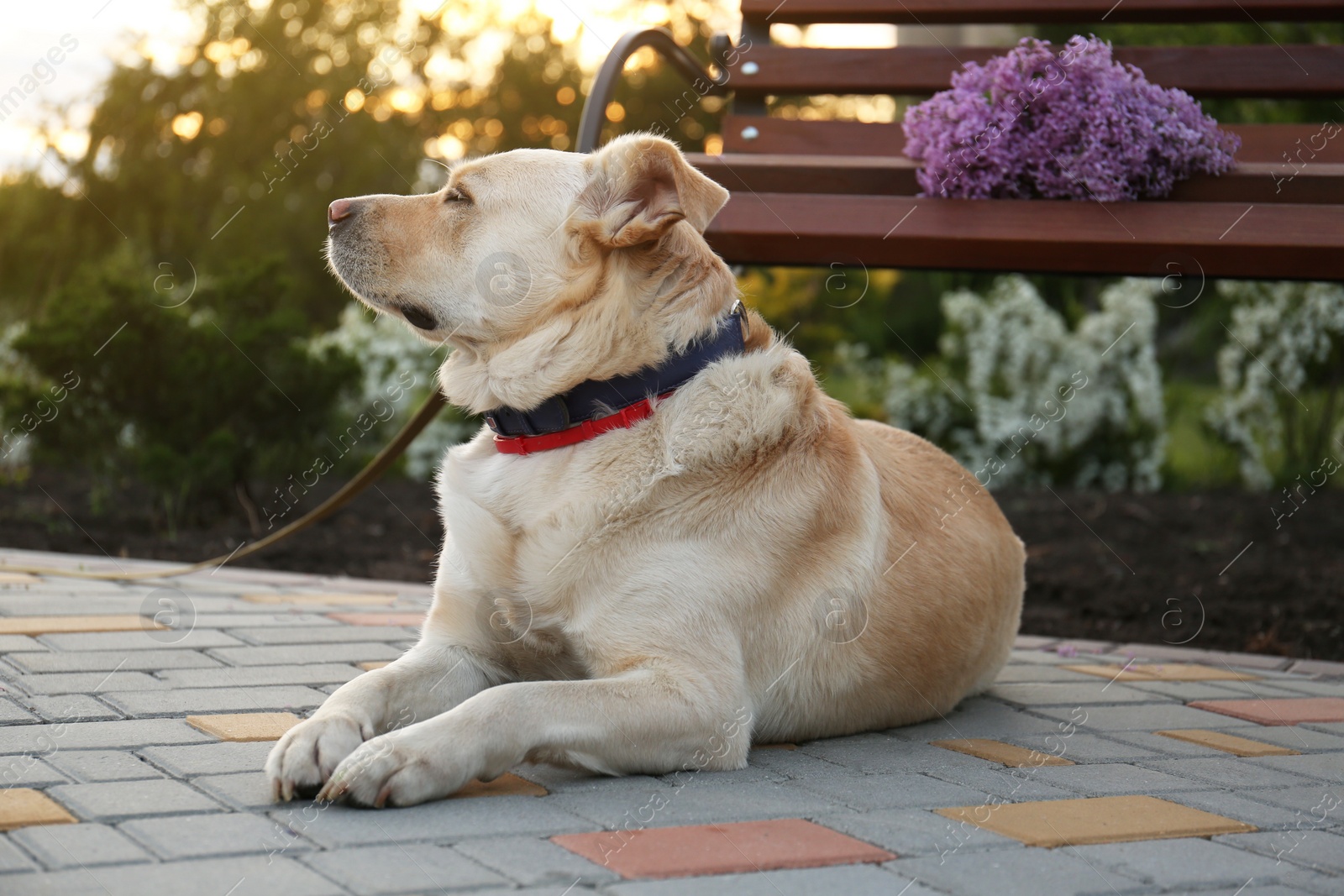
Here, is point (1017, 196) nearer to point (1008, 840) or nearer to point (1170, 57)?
point (1170, 57)

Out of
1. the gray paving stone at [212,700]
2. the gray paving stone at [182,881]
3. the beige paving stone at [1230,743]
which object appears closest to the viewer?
the gray paving stone at [182,881]

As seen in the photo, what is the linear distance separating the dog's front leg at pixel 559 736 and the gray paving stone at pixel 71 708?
30.2 inches

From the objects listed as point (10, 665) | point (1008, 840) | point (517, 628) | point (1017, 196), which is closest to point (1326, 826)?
point (1008, 840)

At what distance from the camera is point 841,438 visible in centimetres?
288

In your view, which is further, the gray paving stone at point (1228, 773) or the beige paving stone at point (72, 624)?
the beige paving stone at point (72, 624)

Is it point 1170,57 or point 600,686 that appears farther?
point 1170,57

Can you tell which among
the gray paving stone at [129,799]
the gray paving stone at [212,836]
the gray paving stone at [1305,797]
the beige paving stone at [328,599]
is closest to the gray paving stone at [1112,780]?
the gray paving stone at [1305,797]

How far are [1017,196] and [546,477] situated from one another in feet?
6.24

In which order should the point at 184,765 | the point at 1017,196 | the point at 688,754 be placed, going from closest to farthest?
the point at 184,765 → the point at 688,754 → the point at 1017,196

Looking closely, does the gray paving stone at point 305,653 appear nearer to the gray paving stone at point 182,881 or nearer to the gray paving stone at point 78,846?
the gray paving stone at point 78,846

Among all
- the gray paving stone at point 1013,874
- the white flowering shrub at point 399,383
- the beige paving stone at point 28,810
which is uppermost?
the white flowering shrub at point 399,383

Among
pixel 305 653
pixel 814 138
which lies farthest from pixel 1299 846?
pixel 814 138

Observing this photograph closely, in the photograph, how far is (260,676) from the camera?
9.95 ft

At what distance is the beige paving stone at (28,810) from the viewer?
1885 millimetres
